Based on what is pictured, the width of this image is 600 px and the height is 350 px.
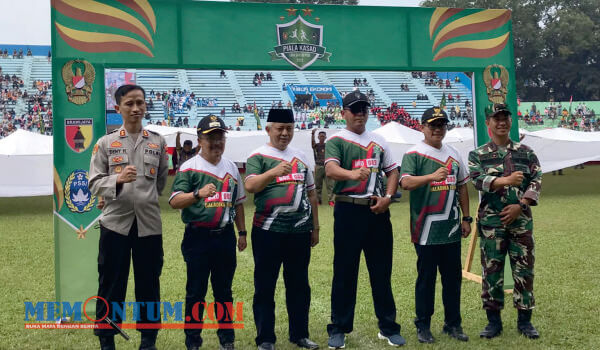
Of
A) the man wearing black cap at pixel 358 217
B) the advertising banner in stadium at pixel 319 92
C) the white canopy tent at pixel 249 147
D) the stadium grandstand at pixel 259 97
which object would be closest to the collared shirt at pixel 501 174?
the man wearing black cap at pixel 358 217

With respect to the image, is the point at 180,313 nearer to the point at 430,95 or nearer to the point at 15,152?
the point at 15,152

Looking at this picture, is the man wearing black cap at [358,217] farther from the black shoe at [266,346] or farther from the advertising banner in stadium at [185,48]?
the advertising banner in stadium at [185,48]

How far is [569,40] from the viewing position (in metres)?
57.5

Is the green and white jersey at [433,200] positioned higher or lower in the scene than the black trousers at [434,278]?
higher

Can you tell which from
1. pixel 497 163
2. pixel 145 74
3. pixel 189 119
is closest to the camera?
pixel 497 163

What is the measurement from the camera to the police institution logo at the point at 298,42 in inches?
225

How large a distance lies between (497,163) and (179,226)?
7773 millimetres

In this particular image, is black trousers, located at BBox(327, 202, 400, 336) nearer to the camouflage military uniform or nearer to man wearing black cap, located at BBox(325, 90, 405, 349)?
man wearing black cap, located at BBox(325, 90, 405, 349)

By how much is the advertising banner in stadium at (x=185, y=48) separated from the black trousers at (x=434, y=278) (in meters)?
2.11

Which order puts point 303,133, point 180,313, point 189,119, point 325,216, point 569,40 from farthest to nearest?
point 569,40 < point 189,119 < point 303,133 < point 325,216 < point 180,313

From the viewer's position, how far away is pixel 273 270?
444 cm

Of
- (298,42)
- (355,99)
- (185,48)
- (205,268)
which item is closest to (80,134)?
(185,48)

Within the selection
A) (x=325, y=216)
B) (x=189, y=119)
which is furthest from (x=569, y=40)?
(x=325, y=216)

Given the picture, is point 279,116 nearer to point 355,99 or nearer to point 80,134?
point 355,99
